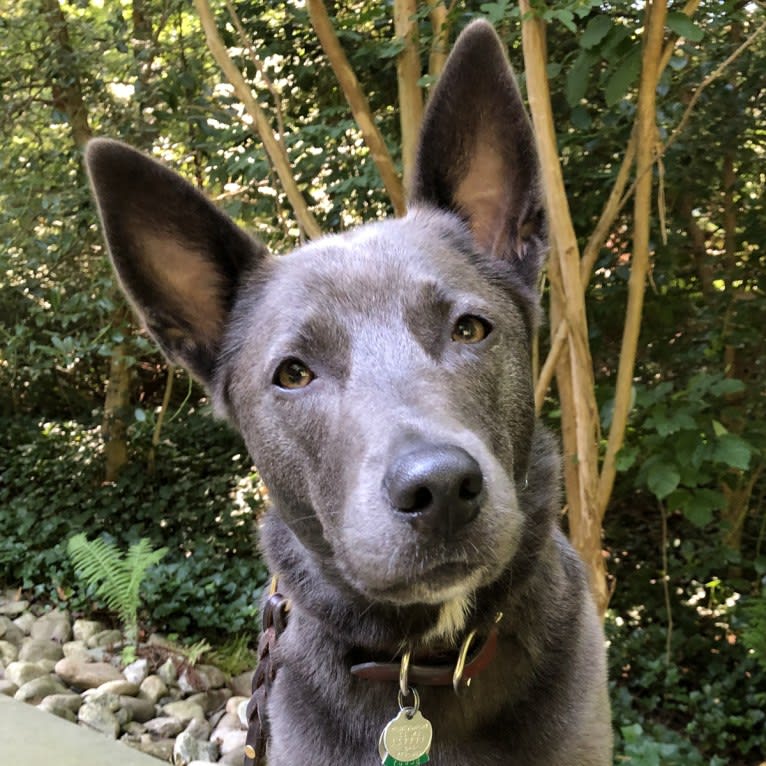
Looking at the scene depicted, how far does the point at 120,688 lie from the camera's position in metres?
4.17

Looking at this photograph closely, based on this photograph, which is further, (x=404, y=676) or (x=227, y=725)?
(x=227, y=725)

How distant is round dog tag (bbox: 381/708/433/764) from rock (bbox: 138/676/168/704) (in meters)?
2.89

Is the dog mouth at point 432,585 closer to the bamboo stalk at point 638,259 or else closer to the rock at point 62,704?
the bamboo stalk at point 638,259

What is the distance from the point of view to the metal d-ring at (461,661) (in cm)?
176

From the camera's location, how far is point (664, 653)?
438 cm

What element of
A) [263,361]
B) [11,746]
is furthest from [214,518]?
[263,361]

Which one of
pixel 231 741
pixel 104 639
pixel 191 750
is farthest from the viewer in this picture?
pixel 104 639

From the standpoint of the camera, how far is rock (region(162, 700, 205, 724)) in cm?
407

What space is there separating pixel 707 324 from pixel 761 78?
1.26 metres

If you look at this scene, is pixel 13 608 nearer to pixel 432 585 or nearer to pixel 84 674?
pixel 84 674

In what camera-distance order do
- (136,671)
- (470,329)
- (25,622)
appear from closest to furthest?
(470,329)
(136,671)
(25,622)

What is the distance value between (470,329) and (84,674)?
3.55 metres

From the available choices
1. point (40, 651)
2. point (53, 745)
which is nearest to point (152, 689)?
point (40, 651)

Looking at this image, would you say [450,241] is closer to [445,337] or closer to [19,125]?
[445,337]
